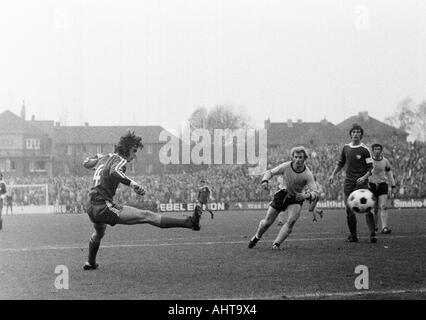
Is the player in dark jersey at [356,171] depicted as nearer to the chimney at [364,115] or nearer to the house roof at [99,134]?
the house roof at [99,134]

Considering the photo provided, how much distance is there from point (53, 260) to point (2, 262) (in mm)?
831

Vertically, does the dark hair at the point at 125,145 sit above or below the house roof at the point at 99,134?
Answer: below

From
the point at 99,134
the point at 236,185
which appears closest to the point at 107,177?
the point at 236,185

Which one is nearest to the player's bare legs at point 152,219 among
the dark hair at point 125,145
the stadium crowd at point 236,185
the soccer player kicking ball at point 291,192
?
the dark hair at point 125,145

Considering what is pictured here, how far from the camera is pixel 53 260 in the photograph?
11.3 metres

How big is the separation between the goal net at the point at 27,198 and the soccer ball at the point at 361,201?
3304cm

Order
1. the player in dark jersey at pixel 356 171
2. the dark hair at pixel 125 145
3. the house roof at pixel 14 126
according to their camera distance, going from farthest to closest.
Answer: the house roof at pixel 14 126
the player in dark jersey at pixel 356 171
the dark hair at pixel 125 145

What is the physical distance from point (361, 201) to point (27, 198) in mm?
37680

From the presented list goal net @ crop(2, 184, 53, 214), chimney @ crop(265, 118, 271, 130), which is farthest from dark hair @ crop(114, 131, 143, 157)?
chimney @ crop(265, 118, 271, 130)

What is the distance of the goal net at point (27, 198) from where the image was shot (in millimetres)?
43594

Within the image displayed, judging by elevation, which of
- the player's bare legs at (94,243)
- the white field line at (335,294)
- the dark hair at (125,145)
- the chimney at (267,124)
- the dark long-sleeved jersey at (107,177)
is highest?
the chimney at (267,124)

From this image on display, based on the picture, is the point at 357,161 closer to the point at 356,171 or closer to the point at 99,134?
the point at 356,171

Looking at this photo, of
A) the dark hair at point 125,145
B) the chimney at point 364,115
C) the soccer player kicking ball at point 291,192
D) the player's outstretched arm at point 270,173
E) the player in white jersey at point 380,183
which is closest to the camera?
the dark hair at point 125,145
